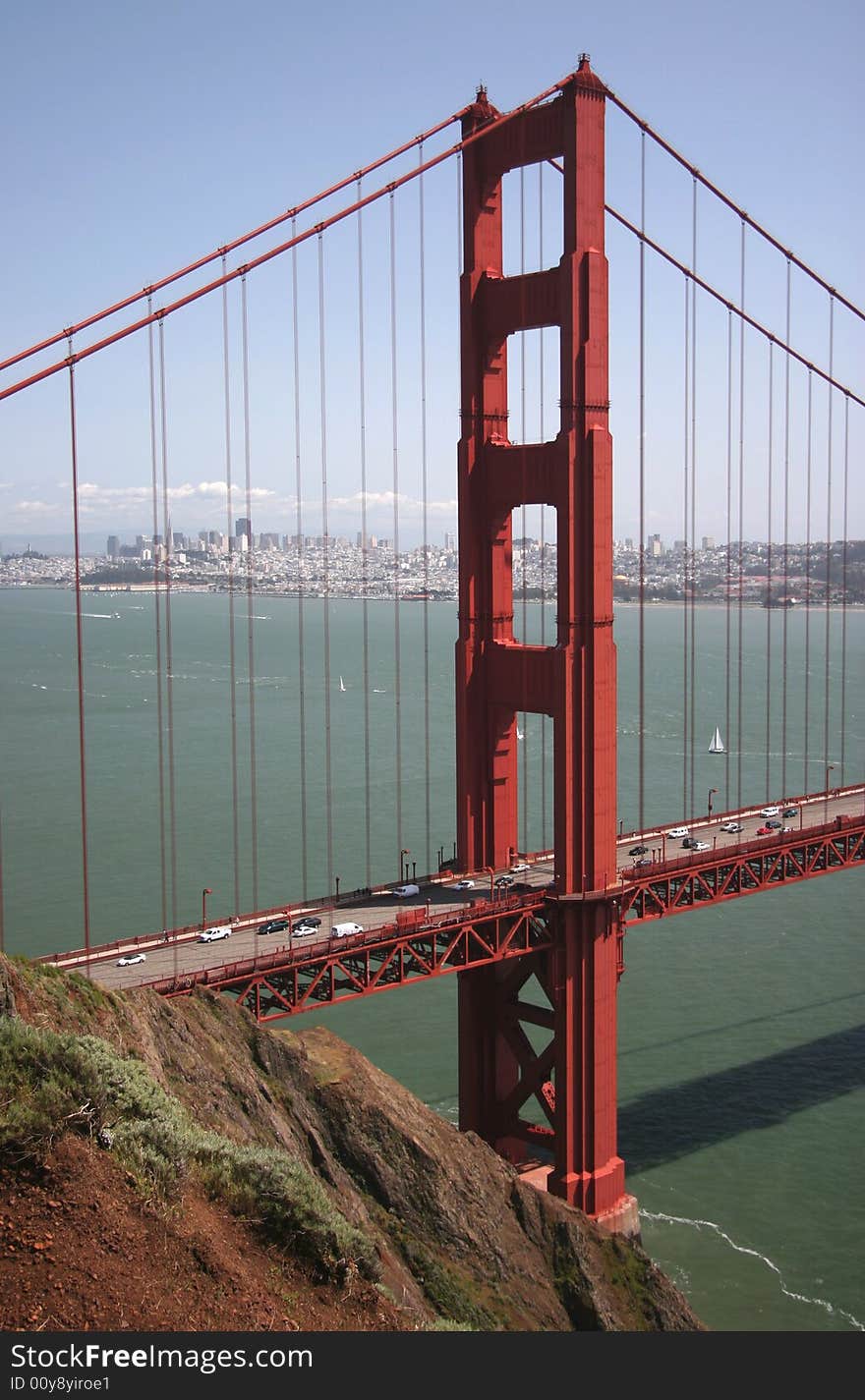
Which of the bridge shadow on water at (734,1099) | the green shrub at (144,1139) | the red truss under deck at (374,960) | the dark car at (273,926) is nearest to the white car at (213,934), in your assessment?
the dark car at (273,926)

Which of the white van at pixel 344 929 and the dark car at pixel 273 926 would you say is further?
the dark car at pixel 273 926

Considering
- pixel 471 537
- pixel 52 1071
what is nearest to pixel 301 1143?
pixel 52 1071

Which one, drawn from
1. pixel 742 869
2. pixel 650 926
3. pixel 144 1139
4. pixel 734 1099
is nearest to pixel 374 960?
pixel 742 869

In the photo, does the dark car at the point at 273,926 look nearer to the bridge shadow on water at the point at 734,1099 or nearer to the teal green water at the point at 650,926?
the teal green water at the point at 650,926

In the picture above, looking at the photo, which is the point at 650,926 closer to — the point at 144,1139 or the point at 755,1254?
the point at 755,1254

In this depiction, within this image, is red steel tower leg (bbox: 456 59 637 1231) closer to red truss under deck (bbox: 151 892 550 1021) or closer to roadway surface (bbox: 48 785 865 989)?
red truss under deck (bbox: 151 892 550 1021)

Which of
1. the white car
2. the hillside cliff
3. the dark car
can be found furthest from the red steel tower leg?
the white car
